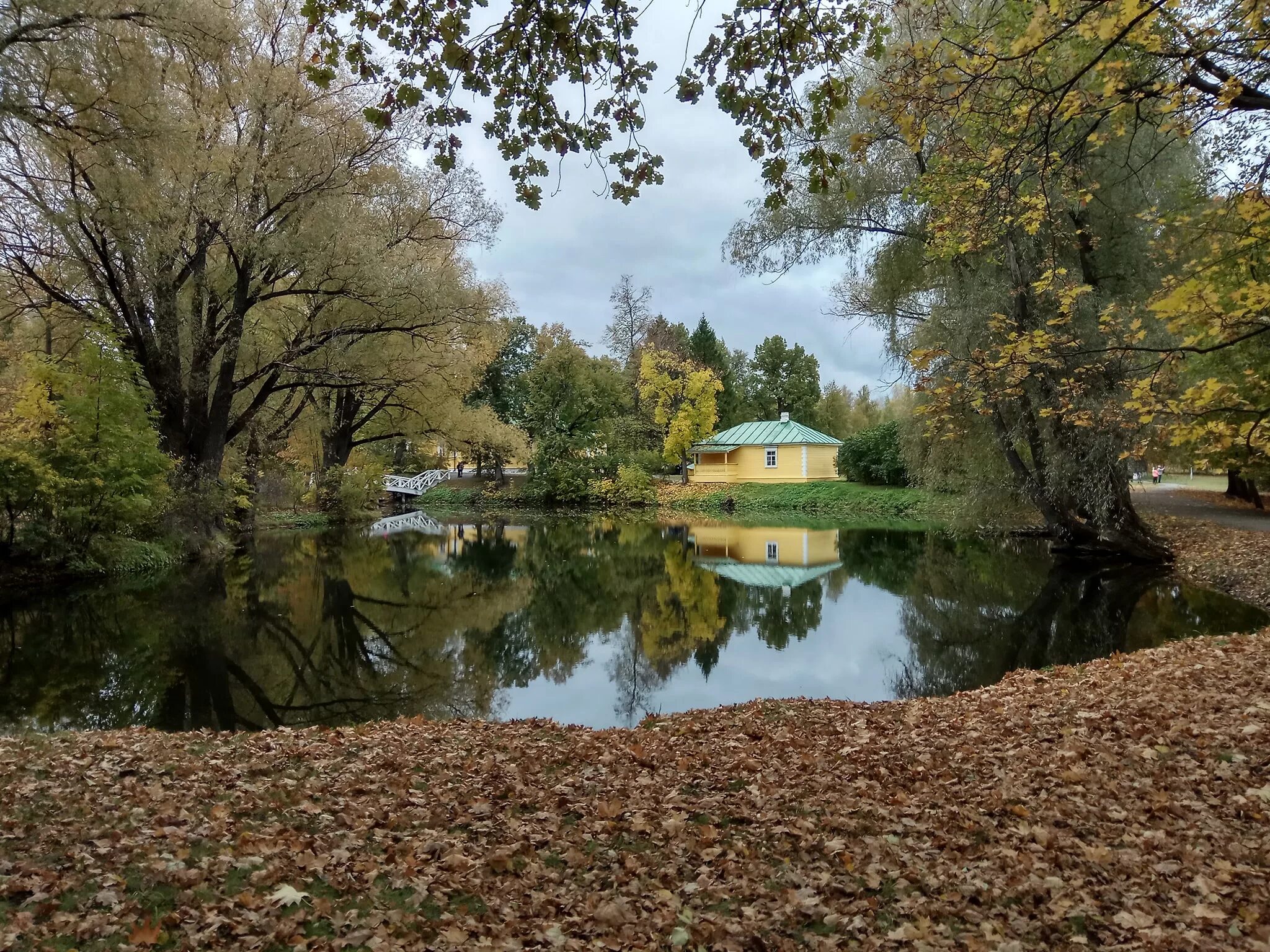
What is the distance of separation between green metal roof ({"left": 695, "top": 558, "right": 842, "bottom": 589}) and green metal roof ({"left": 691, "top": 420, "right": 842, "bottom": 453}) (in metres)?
24.1

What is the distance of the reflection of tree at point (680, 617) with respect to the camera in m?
11.4

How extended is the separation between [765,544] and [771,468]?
2013 centimetres

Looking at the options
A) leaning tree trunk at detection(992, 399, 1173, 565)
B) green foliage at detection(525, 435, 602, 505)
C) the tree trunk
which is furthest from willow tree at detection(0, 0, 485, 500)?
green foliage at detection(525, 435, 602, 505)

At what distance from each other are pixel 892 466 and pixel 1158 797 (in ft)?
119

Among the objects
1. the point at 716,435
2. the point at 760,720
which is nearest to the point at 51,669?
the point at 760,720

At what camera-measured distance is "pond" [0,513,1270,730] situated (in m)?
8.86

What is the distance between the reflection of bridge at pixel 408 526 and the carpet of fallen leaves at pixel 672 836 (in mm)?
22888

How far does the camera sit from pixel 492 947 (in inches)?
116

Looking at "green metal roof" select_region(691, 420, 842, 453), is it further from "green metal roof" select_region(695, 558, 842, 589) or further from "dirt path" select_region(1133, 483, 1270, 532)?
"green metal roof" select_region(695, 558, 842, 589)

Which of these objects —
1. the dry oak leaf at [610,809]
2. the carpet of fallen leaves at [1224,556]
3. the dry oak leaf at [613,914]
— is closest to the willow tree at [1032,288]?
the carpet of fallen leaves at [1224,556]

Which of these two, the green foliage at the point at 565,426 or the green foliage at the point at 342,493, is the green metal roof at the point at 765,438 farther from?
the green foliage at the point at 342,493

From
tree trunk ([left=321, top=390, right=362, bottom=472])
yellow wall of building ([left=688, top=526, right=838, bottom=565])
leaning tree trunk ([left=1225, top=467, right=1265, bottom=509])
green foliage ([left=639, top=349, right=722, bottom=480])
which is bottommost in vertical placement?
yellow wall of building ([left=688, top=526, right=838, bottom=565])

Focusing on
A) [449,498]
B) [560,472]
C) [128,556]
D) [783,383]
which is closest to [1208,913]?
Result: [128,556]

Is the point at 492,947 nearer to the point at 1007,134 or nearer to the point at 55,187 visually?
the point at 1007,134
